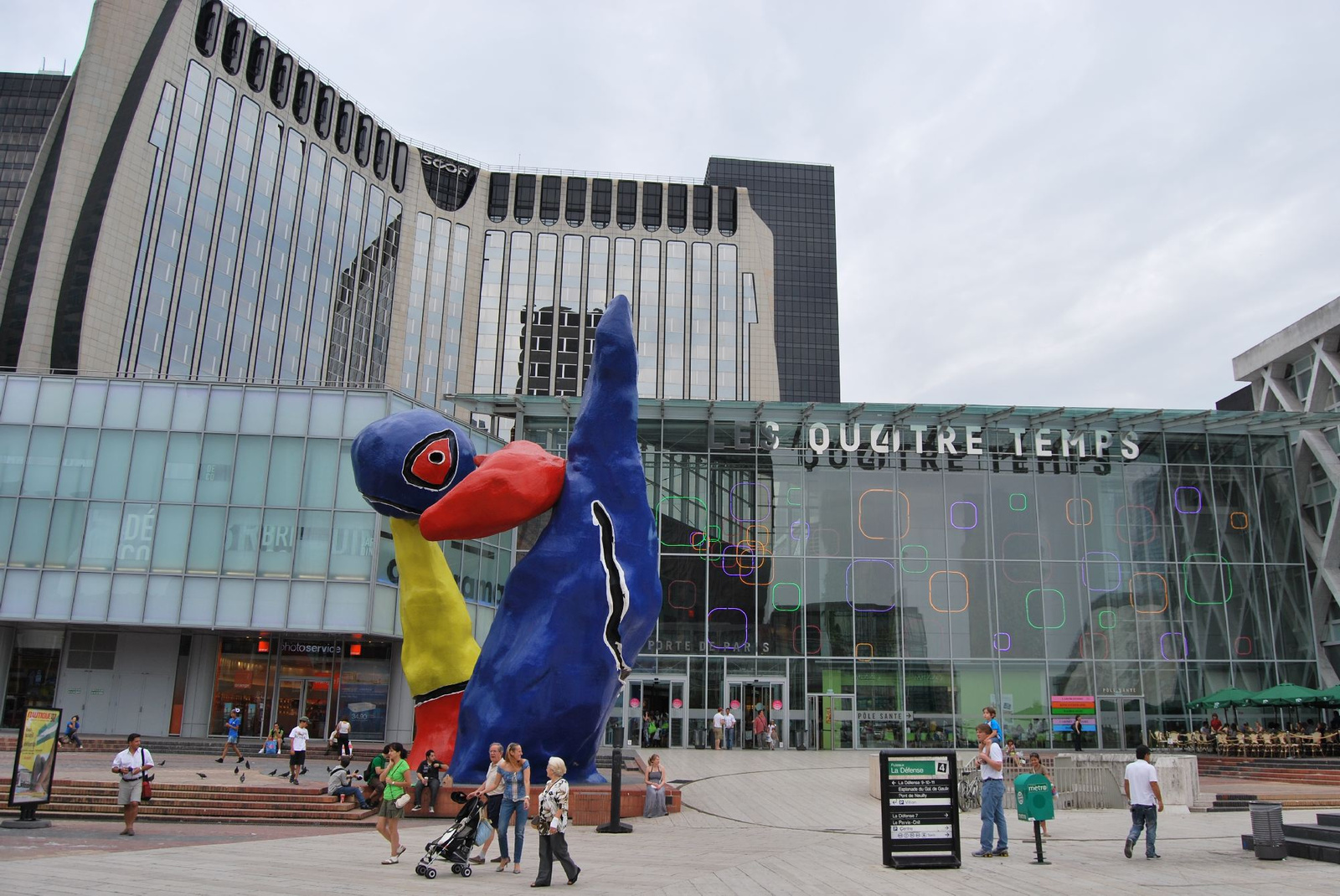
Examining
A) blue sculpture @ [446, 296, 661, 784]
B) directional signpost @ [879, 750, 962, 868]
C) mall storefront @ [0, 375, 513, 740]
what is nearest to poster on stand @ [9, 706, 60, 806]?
blue sculpture @ [446, 296, 661, 784]

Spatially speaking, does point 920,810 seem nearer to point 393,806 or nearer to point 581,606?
point 393,806

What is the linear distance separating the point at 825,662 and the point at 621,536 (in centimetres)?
1910

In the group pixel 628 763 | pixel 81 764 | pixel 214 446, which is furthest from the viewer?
pixel 214 446

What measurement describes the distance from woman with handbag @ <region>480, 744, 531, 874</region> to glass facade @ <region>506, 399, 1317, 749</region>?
23033 mm

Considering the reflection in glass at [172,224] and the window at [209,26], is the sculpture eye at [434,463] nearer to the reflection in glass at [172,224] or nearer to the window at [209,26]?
the reflection in glass at [172,224]

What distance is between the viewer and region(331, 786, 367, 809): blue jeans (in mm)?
17594

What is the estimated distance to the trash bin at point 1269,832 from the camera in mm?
12586

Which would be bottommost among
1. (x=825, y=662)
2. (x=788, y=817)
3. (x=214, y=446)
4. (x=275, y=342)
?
(x=788, y=817)

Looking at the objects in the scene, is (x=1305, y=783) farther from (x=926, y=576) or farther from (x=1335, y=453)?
(x=1335, y=453)

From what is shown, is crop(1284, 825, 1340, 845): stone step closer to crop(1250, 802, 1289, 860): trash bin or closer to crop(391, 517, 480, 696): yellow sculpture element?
crop(1250, 802, 1289, 860): trash bin

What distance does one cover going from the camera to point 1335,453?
120 ft

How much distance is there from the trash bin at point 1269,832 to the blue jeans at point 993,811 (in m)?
3.10

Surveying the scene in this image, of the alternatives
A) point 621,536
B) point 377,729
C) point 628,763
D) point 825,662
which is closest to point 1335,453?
point 825,662

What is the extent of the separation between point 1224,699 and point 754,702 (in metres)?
14.8
